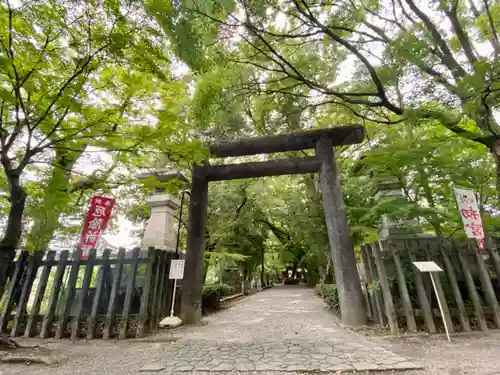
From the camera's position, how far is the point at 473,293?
4352 mm

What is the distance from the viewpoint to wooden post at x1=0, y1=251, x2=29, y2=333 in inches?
182

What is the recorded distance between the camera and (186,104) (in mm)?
4672

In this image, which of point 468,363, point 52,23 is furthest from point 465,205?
point 52,23

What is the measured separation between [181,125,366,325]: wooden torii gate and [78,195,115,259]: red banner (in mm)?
2405

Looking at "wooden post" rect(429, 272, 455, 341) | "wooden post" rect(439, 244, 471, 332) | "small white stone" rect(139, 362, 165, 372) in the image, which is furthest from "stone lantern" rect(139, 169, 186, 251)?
"wooden post" rect(439, 244, 471, 332)

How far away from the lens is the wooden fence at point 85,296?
14.8ft

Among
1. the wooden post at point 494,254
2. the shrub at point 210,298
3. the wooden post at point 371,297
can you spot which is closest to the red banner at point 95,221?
the shrub at point 210,298

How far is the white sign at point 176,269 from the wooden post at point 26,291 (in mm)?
2532

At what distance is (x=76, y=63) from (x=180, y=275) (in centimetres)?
430

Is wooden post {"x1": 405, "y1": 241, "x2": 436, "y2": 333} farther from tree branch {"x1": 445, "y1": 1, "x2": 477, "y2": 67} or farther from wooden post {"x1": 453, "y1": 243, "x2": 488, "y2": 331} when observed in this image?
tree branch {"x1": 445, "y1": 1, "x2": 477, "y2": 67}

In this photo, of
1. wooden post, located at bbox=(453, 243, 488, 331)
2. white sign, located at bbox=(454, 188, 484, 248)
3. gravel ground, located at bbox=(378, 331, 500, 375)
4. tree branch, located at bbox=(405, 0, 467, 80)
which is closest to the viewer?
gravel ground, located at bbox=(378, 331, 500, 375)

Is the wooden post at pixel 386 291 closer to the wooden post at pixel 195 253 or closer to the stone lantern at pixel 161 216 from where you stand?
the wooden post at pixel 195 253

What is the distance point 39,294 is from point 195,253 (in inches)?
119

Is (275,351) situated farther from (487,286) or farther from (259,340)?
(487,286)
